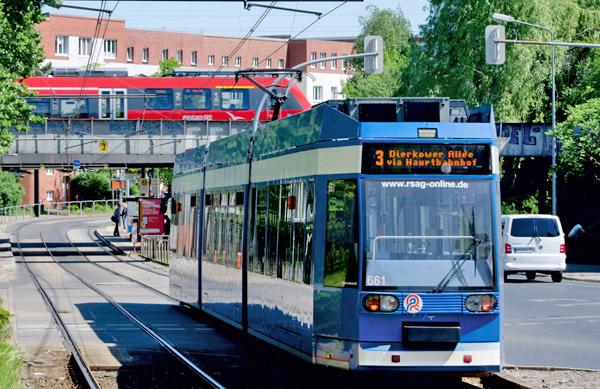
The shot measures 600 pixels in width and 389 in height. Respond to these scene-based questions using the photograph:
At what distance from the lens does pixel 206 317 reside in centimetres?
2488

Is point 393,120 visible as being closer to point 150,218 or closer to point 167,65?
point 150,218

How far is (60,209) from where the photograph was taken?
11269 centimetres

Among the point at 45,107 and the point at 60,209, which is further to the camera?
the point at 60,209

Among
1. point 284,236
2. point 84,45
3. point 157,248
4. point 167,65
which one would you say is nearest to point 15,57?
point 157,248

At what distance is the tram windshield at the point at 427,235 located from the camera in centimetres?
1291

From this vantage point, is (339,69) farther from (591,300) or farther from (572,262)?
(591,300)

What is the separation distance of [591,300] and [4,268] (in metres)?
19.3

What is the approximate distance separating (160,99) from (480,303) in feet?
180

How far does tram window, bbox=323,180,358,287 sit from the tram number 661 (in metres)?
0.15

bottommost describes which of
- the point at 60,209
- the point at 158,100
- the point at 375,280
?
the point at 375,280

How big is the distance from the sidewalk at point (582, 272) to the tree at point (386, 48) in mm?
77606

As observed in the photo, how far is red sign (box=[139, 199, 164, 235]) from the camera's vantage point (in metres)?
52.8

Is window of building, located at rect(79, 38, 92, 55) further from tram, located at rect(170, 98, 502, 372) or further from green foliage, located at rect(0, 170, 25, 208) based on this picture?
tram, located at rect(170, 98, 502, 372)

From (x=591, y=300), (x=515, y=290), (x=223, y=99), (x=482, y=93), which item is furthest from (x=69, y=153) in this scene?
(x=591, y=300)
